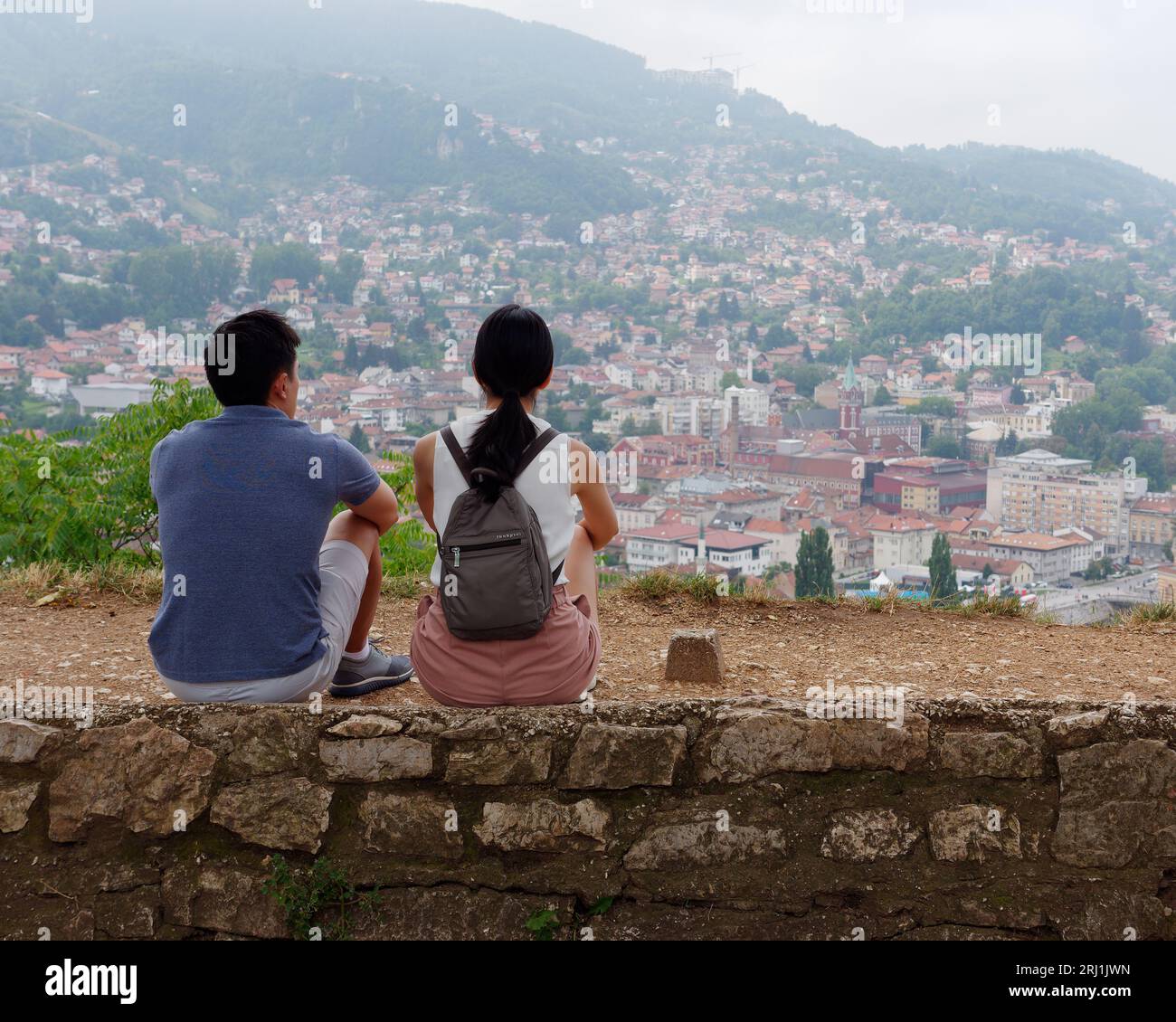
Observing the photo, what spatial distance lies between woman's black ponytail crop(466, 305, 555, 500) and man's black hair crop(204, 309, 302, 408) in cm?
42

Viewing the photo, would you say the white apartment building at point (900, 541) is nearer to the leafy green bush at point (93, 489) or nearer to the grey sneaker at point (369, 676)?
the leafy green bush at point (93, 489)

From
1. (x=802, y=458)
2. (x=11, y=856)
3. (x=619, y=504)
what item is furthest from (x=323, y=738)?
(x=802, y=458)

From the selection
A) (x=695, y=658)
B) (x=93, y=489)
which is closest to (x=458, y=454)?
(x=695, y=658)

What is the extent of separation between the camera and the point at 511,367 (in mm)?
2395

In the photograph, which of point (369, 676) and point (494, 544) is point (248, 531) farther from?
point (369, 676)

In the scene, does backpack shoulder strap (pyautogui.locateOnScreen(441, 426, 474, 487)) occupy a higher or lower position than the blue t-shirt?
higher

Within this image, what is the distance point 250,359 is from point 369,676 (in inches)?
37.5

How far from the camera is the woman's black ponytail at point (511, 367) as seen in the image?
7.52 feet

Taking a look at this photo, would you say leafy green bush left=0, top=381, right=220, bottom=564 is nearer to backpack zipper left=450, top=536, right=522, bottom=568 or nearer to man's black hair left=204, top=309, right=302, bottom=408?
man's black hair left=204, top=309, right=302, bottom=408

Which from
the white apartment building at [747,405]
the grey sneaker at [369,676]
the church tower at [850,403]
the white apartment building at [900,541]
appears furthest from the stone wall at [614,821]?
the white apartment building at [747,405]

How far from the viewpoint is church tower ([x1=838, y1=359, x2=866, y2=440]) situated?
1465 inches

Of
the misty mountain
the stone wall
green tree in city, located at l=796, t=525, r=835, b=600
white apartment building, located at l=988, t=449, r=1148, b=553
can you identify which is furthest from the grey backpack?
the misty mountain

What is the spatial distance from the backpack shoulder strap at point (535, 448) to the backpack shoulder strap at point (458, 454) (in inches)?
3.8
